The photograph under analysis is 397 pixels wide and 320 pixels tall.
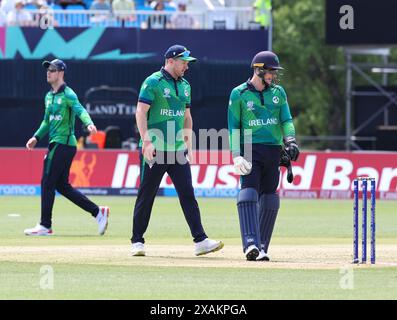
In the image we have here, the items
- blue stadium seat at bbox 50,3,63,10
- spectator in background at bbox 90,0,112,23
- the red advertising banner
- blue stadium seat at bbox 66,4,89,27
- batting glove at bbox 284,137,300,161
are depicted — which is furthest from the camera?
blue stadium seat at bbox 50,3,63,10

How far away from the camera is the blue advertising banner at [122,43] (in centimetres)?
3131

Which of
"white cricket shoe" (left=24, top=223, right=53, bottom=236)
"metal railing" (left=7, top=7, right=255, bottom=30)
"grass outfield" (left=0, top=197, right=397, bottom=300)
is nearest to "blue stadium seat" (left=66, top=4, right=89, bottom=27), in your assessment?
"metal railing" (left=7, top=7, right=255, bottom=30)

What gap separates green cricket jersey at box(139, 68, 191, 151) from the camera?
1309 cm

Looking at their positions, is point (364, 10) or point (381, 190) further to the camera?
point (364, 10)

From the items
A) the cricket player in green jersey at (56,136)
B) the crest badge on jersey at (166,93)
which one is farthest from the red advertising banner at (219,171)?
the crest badge on jersey at (166,93)

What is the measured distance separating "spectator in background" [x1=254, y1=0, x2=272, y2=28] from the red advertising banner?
6.24m

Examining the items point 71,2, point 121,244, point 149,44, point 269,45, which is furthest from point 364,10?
point 121,244

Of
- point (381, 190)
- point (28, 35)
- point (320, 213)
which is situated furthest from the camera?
point (28, 35)

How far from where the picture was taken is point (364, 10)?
93.2 feet

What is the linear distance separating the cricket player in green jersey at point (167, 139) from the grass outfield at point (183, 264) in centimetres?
41

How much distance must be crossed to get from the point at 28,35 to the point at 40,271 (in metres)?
20.2

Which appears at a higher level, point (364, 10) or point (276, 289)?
point (364, 10)

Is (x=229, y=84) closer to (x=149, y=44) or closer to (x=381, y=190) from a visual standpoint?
(x=149, y=44)

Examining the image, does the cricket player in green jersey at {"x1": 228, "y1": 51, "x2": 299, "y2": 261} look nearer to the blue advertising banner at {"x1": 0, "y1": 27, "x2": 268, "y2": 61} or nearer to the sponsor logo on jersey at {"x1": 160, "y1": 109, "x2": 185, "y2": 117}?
the sponsor logo on jersey at {"x1": 160, "y1": 109, "x2": 185, "y2": 117}
